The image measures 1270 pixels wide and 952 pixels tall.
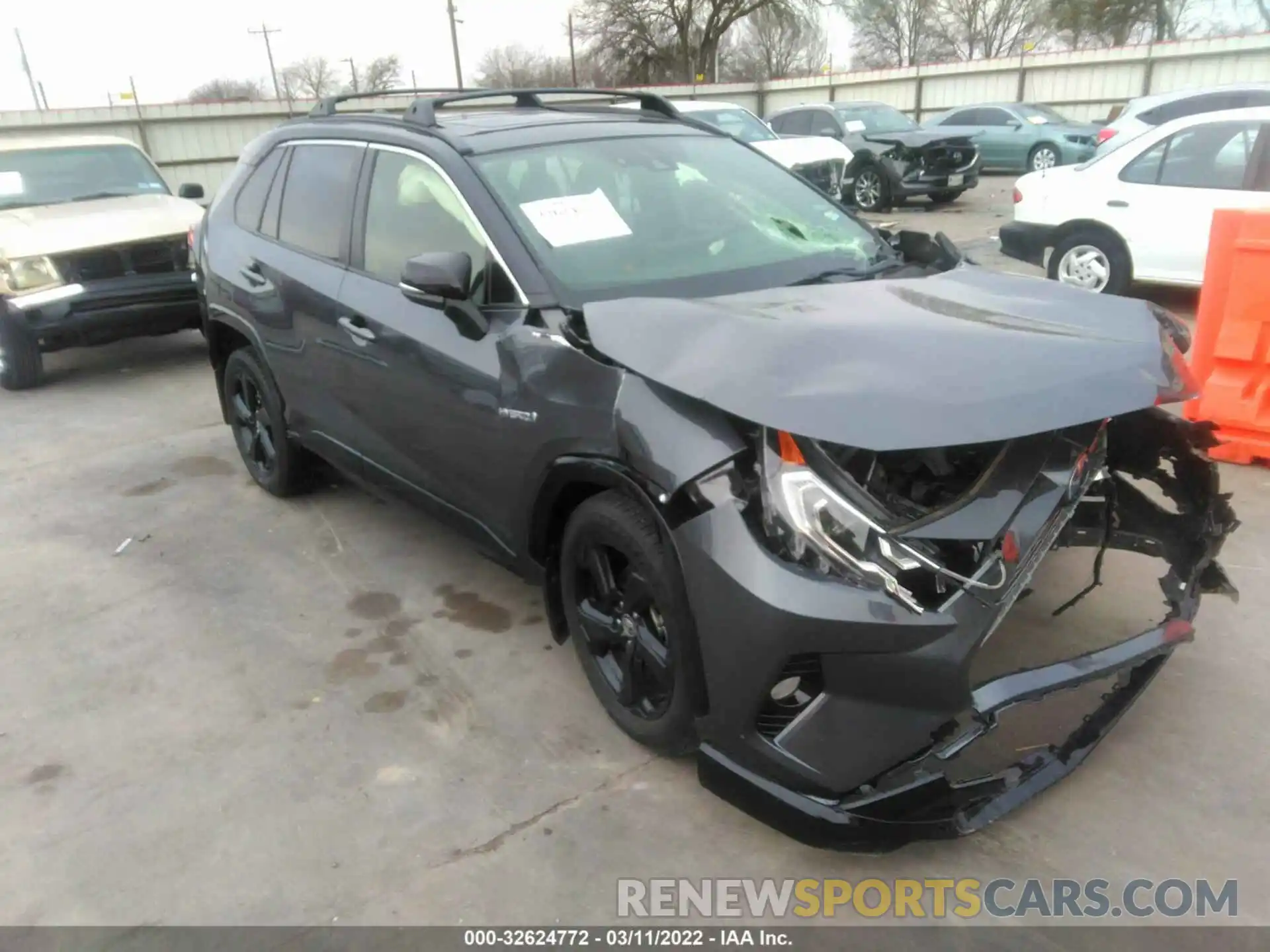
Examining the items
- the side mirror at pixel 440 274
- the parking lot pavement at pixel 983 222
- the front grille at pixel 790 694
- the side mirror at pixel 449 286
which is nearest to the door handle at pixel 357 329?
the side mirror at pixel 449 286

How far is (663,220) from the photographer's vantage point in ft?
11.5

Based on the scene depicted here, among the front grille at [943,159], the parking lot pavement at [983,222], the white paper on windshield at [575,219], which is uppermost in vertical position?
the white paper on windshield at [575,219]

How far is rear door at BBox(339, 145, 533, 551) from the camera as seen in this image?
3.21m

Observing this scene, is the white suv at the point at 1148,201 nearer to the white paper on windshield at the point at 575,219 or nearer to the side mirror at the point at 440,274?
the white paper on windshield at the point at 575,219

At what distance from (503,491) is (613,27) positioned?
4833cm

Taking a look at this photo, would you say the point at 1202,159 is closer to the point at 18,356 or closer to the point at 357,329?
the point at 357,329

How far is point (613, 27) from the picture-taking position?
46531 mm

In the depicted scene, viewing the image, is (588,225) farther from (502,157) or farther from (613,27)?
(613,27)

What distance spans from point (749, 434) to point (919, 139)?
14992 mm

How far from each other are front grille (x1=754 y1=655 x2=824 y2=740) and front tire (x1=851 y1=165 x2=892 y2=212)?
1405 cm

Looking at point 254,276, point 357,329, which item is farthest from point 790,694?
point 254,276

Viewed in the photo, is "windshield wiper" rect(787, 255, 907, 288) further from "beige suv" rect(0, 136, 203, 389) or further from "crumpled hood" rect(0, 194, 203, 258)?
"crumpled hood" rect(0, 194, 203, 258)

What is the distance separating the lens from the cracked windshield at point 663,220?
324 cm

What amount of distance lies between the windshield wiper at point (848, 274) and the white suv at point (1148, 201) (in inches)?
170
